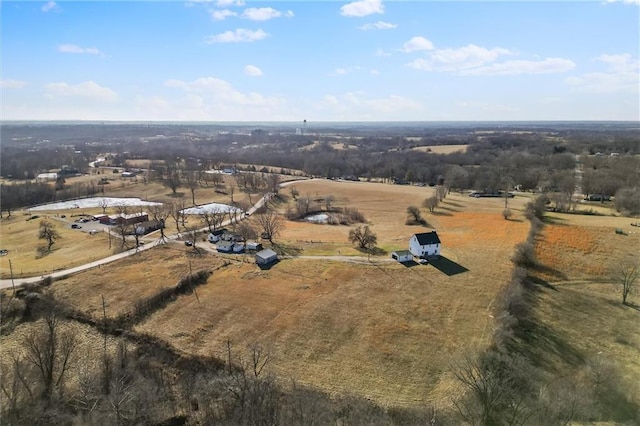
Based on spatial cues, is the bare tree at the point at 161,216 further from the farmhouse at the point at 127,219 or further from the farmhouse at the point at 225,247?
the farmhouse at the point at 225,247

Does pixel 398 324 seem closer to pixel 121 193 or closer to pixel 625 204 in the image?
pixel 625 204

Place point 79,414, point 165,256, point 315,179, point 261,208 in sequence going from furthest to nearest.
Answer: point 315,179 → point 261,208 → point 165,256 → point 79,414

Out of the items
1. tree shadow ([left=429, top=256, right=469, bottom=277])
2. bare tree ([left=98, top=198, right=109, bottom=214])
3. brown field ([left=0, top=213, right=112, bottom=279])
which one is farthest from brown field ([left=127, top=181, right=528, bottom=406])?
bare tree ([left=98, top=198, right=109, bottom=214])

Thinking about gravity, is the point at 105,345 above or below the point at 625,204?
below

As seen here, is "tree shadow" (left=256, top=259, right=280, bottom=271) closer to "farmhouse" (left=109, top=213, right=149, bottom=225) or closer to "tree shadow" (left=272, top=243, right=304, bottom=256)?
"tree shadow" (left=272, top=243, right=304, bottom=256)

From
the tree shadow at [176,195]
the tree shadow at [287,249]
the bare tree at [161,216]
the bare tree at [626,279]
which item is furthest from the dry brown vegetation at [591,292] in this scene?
the tree shadow at [176,195]

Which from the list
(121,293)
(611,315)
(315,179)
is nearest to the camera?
(611,315)

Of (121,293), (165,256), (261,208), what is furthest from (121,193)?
(121,293)
